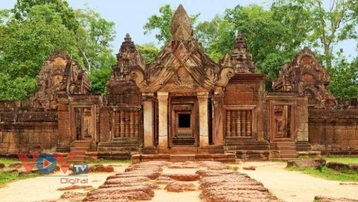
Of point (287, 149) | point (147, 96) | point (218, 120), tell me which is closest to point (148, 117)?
point (147, 96)

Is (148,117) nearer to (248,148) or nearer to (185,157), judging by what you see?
(185,157)

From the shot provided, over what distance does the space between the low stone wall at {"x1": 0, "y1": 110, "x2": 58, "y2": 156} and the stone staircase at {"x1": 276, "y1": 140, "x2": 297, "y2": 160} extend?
758 centimetres

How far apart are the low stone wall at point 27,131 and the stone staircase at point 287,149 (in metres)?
7.58

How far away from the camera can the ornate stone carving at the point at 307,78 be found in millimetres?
27766

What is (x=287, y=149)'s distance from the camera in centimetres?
1933

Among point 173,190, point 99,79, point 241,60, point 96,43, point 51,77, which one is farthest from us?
point 96,43

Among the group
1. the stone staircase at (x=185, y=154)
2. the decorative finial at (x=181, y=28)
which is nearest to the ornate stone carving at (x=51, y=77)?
the decorative finial at (x=181, y=28)

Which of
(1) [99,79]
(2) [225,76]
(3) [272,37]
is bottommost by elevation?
(2) [225,76]

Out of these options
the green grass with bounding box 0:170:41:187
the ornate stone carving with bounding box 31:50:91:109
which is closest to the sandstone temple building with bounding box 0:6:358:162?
the green grass with bounding box 0:170:41:187

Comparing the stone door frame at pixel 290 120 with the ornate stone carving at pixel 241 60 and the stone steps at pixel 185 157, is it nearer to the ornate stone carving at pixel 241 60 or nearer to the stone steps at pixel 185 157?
the stone steps at pixel 185 157

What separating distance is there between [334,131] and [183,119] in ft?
17.2

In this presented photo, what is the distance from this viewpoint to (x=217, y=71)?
18250mm

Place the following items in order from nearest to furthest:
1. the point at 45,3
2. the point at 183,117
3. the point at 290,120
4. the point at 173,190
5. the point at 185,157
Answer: the point at 173,190
the point at 185,157
the point at 290,120
the point at 183,117
the point at 45,3

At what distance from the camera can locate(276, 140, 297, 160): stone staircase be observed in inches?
750
